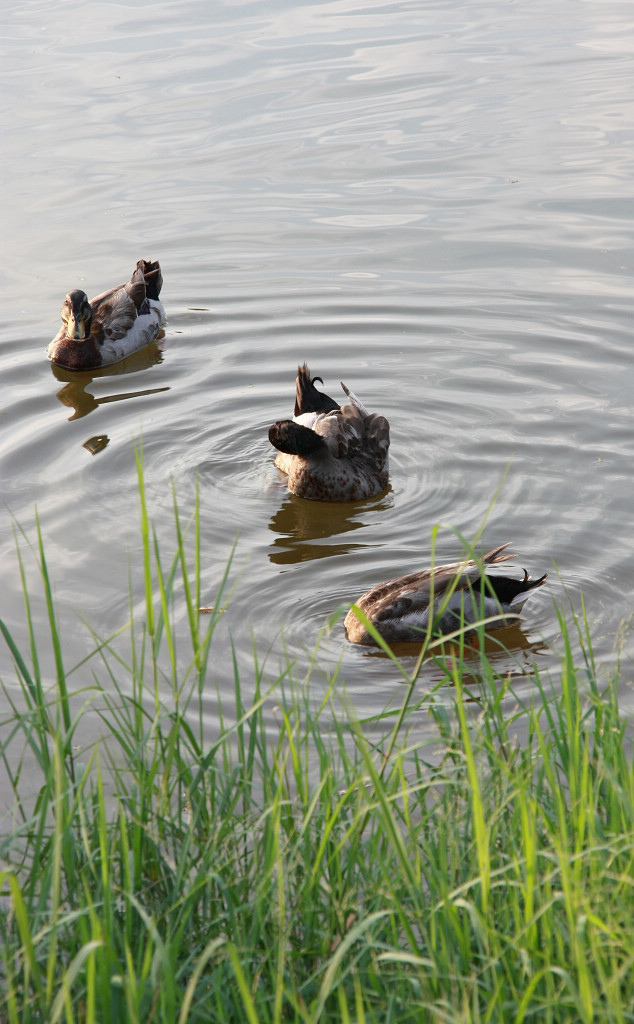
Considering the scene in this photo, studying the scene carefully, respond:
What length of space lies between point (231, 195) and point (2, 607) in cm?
770

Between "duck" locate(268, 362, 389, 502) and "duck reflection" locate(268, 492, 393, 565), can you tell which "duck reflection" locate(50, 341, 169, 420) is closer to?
"duck" locate(268, 362, 389, 502)

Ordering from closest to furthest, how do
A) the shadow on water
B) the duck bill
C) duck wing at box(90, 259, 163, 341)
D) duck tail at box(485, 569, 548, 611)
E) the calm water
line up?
the shadow on water
duck tail at box(485, 569, 548, 611)
the calm water
the duck bill
duck wing at box(90, 259, 163, 341)

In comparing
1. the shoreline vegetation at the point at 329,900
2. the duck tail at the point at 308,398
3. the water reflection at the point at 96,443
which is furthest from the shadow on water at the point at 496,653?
the water reflection at the point at 96,443

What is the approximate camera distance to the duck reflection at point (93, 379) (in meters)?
9.36

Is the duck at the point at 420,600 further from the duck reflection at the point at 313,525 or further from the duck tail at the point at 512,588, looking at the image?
the duck reflection at the point at 313,525

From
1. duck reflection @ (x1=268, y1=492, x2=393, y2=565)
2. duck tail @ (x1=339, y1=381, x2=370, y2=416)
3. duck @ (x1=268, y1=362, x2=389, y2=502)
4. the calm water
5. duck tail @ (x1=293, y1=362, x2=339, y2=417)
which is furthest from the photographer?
duck tail @ (x1=293, y1=362, x2=339, y2=417)

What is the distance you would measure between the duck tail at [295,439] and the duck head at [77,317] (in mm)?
2889

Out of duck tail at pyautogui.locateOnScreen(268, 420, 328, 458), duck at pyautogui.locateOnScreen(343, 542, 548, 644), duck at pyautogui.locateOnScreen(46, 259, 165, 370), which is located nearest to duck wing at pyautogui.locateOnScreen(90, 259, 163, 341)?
duck at pyautogui.locateOnScreen(46, 259, 165, 370)

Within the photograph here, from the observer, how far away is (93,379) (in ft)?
32.7

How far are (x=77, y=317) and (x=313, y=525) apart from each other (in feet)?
11.5

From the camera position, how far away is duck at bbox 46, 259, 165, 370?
9.89 m

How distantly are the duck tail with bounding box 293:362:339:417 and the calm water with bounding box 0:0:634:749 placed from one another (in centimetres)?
41

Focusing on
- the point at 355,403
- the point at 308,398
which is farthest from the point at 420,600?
the point at 308,398

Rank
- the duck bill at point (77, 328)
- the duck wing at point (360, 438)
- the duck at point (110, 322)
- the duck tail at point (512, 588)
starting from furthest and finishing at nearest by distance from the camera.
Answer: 1. the duck at point (110, 322)
2. the duck bill at point (77, 328)
3. the duck wing at point (360, 438)
4. the duck tail at point (512, 588)
